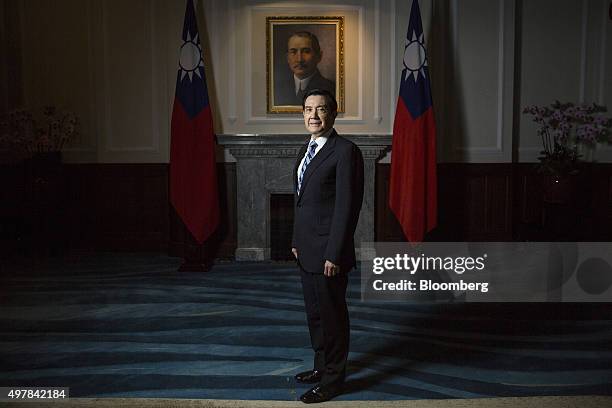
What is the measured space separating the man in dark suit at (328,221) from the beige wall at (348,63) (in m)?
3.75

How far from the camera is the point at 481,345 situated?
3.94m

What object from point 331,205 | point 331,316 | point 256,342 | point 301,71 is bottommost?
point 256,342

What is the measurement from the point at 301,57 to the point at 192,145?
1.42m

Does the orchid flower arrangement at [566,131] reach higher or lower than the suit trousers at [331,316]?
higher

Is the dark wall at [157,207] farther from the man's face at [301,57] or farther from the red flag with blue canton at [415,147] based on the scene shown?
the man's face at [301,57]

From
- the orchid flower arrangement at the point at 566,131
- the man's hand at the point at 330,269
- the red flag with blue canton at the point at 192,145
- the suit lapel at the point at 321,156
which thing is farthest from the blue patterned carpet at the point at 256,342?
the orchid flower arrangement at the point at 566,131

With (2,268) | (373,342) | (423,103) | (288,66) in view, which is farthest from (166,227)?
(373,342)

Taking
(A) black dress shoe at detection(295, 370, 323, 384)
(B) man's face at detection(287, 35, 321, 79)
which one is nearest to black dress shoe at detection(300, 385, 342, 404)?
(A) black dress shoe at detection(295, 370, 323, 384)

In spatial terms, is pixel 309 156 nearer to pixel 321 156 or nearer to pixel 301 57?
pixel 321 156

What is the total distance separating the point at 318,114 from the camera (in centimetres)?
294

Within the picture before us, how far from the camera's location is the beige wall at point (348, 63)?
6656mm

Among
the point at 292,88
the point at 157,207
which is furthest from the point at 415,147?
the point at 157,207
